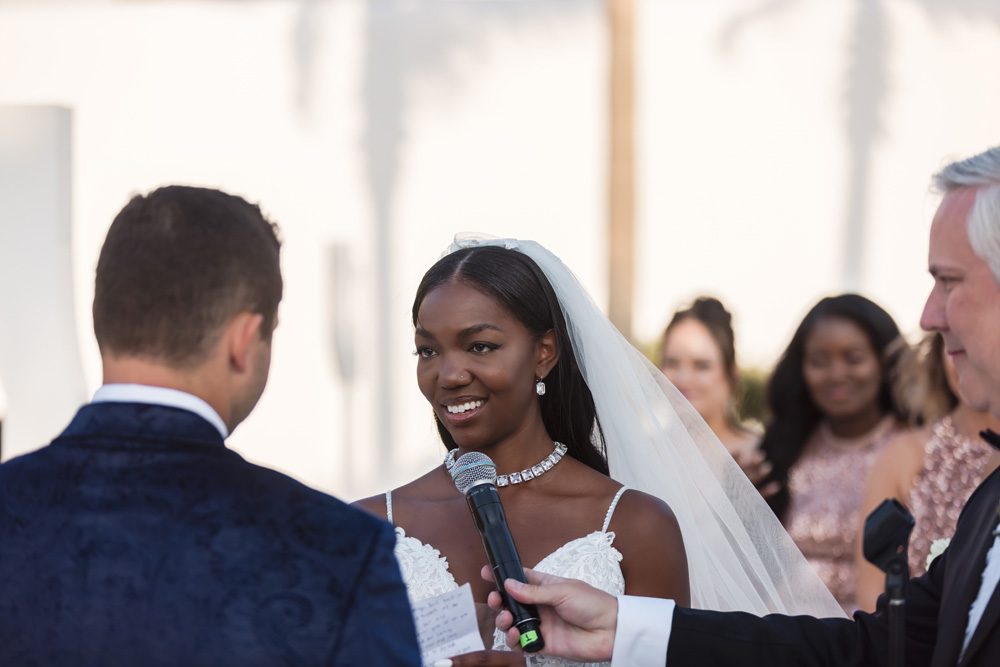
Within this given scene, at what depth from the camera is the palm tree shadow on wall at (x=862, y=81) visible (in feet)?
32.4

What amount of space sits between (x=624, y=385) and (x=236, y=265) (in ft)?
6.03

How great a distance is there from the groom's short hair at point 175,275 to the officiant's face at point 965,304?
1476 mm

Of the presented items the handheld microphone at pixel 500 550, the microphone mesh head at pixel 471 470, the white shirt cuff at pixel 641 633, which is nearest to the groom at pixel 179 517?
the handheld microphone at pixel 500 550

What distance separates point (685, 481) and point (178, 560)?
6.66ft

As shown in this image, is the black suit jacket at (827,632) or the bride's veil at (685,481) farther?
the bride's veil at (685,481)

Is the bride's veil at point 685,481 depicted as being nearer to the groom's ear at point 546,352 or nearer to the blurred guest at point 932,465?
the groom's ear at point 546,352

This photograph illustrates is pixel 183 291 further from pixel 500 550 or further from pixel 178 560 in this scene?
pixel 500 550

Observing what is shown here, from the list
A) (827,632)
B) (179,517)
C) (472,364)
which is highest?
(472,364)

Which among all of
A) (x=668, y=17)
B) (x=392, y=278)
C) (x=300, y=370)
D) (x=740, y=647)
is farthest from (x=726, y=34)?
(x=740, y=647)

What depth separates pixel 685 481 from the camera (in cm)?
341

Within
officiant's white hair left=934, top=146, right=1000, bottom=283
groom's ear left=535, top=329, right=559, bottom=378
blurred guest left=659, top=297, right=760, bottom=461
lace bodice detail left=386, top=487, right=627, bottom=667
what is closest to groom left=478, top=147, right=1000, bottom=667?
officiant's white hair left=934, top=146, right=1000, bottom=283

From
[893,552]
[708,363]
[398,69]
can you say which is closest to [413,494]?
[893,552]

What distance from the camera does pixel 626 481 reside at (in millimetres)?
3447

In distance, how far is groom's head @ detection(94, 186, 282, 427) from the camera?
178 centimetres
